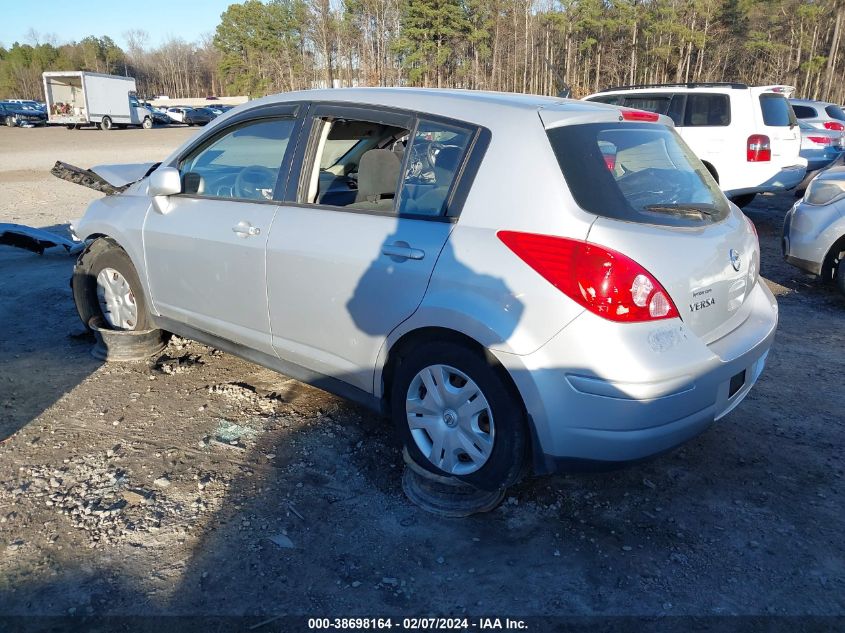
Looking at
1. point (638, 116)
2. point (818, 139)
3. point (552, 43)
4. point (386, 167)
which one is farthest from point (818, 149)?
point (552, 43)

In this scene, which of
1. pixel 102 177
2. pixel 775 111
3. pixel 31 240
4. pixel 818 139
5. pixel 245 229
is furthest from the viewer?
pixel 818 139

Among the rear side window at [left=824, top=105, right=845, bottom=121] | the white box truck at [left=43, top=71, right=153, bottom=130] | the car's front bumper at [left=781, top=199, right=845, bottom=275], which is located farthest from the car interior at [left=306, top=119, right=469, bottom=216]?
the white box truck at [left=43, top=71, right=153, bottom=130]

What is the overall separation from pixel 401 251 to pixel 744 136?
846 centimetres

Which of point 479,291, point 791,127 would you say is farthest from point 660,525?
point 791,127

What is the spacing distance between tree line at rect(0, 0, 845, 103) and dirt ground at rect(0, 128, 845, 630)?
46.5m

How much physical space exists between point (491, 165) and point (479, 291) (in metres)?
0.56

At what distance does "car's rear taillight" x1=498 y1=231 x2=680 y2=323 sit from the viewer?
2.59 m

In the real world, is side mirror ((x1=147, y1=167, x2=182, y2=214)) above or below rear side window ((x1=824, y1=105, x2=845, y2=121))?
below

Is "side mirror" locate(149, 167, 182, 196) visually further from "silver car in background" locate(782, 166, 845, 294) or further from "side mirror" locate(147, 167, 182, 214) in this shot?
"silver car in background" locate(782, 166, 845, 294)

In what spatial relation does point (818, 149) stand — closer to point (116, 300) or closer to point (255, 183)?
point (255, 183)

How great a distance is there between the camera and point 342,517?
303 centimetres

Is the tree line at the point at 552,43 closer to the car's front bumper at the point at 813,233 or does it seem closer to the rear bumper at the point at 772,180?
the rear bumper at the point at 772,180

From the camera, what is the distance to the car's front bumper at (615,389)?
2.57 metres

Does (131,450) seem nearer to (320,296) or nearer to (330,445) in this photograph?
(330,445)
